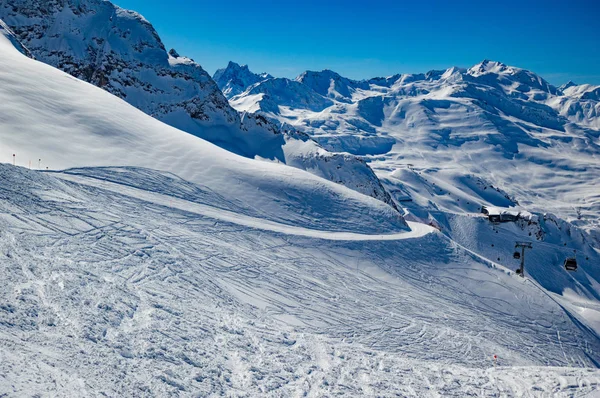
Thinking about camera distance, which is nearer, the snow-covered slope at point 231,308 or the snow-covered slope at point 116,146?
the snow-covered slope at point 231,308

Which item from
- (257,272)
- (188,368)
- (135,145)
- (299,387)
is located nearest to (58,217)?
(257,272)

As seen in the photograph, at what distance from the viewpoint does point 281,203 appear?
3772 centimetres

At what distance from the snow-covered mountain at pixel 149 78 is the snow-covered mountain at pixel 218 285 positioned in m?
41.8

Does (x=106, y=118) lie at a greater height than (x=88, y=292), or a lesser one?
greater

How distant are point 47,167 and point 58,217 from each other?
28.9 ft

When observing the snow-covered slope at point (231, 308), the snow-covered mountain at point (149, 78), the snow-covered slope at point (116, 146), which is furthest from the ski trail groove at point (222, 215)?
the snow-covered mountain at point (149, 78)

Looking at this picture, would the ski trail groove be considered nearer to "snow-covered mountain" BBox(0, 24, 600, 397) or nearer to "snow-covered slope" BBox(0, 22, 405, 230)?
"snow-covered mountain" BBox(0, 24, 600, 397)

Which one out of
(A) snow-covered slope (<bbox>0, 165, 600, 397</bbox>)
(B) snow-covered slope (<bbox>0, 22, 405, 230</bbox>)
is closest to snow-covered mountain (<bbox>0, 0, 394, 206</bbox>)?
(B) snow-covered slope (<bbox>0, 22, 405, 230</bbox>)

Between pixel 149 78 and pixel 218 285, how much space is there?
280ft

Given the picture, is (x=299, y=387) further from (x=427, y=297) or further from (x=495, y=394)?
(x=427, y=297)

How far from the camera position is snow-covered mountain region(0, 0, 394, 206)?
8638 cm

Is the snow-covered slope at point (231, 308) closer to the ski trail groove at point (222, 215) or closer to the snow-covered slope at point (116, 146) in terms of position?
the ski trail groove at point (222, 215)

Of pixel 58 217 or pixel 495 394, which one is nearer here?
pixel 495 394

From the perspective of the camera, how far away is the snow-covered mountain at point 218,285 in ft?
37.6
